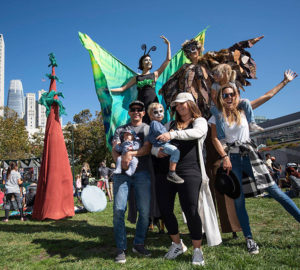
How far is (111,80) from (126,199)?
9.15 feet

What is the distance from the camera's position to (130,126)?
324cm

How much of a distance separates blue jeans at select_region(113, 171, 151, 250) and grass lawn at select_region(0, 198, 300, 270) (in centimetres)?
28

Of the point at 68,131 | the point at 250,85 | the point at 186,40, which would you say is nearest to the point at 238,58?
the point at 250,85

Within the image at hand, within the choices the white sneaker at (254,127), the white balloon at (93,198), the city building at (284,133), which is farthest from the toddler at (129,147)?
the city building at (284,133)

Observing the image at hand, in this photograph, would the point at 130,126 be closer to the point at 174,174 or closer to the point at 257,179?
the point at 174,174

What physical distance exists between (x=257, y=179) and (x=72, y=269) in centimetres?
219

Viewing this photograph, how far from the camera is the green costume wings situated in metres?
4.75

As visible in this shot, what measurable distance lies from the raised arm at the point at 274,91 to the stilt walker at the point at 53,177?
4.59 m

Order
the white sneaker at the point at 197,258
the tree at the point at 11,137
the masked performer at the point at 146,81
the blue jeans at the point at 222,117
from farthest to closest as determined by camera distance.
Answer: the tree at the point at 11,137 < the masked performer at the point at 146,81 < the blue jeans at the point at 222,117 < the white sneaker at the point at 197,258

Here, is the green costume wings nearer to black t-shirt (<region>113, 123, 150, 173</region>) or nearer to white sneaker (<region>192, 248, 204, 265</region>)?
black t-shirt (<region>113, 123, 150, 173</region>)

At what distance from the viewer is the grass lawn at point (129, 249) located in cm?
262

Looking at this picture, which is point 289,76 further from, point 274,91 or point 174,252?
point 174,252

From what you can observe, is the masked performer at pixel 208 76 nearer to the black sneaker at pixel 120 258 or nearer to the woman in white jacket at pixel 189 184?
the woman in white jacket at pixel 189 184

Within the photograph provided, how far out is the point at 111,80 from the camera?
5086 mm
